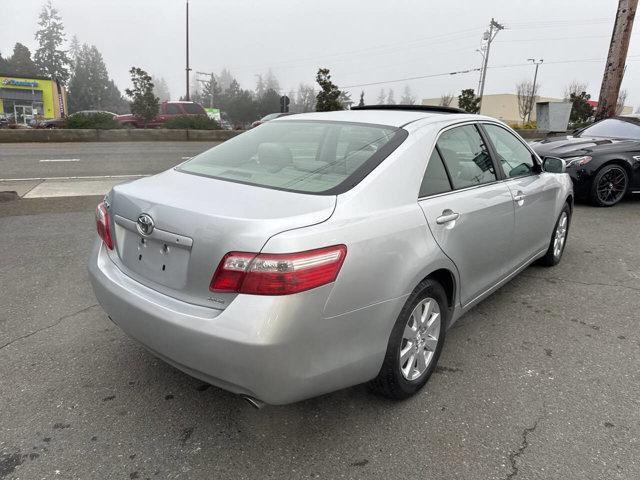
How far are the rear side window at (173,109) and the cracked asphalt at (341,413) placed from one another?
23328 millimetres

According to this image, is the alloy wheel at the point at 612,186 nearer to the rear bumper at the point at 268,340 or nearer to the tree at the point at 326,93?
the rear bumper at the point at 268,340

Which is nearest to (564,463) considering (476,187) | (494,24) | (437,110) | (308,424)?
(308,424)

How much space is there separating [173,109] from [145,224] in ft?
82.7

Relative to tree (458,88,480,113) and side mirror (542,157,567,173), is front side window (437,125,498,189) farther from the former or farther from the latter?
tree (458,88,480,113)

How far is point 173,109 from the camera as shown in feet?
83.6

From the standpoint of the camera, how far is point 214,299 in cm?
199

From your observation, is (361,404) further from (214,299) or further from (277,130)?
(277,130)

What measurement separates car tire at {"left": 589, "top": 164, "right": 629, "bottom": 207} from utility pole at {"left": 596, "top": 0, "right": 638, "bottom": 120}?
620 cm

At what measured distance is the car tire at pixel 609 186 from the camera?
741 cm

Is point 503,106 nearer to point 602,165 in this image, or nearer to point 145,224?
point 602,165

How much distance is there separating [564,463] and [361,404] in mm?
963

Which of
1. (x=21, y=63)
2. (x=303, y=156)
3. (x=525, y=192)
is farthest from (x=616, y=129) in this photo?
(x=21, y=63)

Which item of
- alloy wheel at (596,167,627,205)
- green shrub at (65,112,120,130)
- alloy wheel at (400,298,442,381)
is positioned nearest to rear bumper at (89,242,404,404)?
alloy wheel at (400,298,442,381)

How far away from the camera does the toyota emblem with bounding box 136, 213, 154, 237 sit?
2172mm
